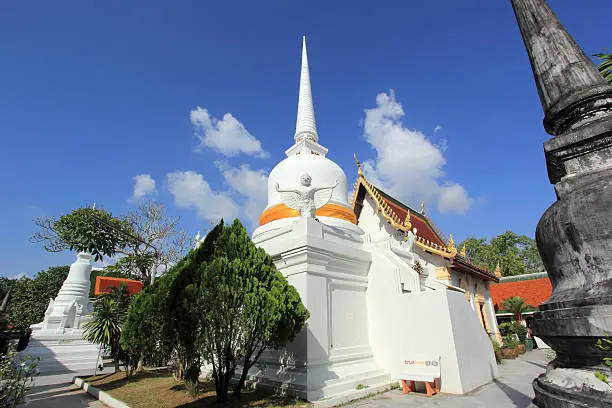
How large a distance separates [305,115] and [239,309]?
10.4 metres

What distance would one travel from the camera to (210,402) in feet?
21.2

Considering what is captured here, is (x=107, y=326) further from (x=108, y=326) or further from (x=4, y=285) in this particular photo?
(x=4, y=285)

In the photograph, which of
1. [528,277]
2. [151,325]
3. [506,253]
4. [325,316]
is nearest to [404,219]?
[325,316]

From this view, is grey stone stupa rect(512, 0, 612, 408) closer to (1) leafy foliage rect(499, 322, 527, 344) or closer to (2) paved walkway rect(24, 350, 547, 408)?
(2) paved walkway rect(24, 350, 547, 408)

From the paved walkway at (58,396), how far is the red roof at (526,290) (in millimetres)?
24467

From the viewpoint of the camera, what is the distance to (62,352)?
14.7m

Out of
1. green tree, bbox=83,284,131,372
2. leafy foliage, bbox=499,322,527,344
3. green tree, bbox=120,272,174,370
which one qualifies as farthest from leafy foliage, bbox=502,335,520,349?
green tree, bbox=83,284,131,372

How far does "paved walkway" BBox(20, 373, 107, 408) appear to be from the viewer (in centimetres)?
769

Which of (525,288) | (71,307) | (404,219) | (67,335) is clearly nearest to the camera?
(67,335)

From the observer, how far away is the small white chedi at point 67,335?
560 inches

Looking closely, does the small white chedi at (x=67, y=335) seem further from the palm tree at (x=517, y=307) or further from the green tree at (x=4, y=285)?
the green tree at (x=4, y=285)

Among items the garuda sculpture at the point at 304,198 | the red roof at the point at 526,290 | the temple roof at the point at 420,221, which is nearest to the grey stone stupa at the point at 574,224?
the garuda sculpture at the point at 304,198

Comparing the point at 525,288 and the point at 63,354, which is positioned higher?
the point at 525,288

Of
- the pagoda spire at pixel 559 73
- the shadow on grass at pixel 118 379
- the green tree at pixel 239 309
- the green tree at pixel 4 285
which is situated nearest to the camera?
the pagoda spire at pixel 559 73
